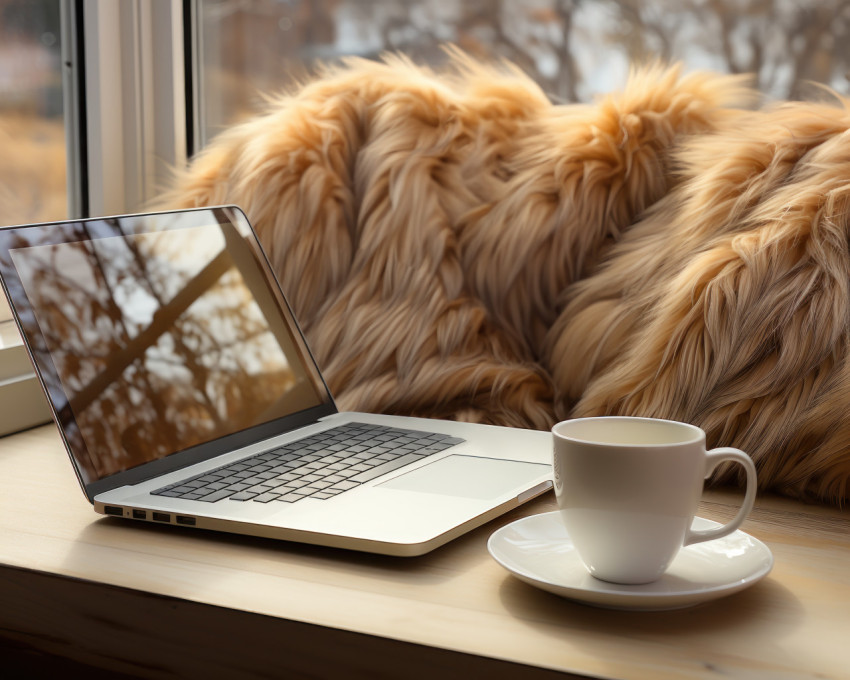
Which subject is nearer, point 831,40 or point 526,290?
point 526,290

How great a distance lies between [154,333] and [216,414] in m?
0.09

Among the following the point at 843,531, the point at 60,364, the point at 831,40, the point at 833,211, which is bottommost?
the point at 843,531

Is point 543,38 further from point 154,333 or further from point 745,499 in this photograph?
point 745,499

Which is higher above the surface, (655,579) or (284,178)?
(284,178)

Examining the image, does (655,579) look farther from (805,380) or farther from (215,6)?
(215,6)

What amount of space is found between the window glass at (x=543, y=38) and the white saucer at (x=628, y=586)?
2.10 feet

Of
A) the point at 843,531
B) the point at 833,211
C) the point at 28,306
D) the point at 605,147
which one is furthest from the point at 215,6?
the point at 843,531

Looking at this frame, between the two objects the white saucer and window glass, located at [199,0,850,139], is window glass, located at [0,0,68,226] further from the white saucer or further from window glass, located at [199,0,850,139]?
the white saucer

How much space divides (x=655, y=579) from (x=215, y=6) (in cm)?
121

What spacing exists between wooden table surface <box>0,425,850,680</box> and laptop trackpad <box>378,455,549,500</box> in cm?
3

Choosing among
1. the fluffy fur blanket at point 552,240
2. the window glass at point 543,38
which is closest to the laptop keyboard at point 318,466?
the fluffy fur blanket at point 552,240

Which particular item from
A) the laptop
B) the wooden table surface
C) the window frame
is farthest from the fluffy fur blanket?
the window frame

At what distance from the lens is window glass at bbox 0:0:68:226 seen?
1.18 metres

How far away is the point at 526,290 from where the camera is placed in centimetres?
97
